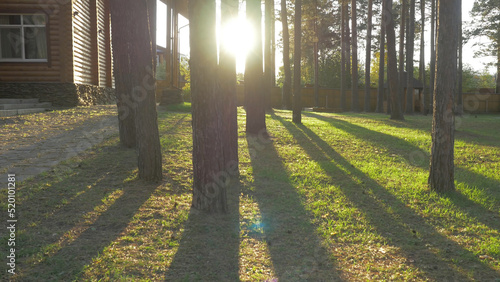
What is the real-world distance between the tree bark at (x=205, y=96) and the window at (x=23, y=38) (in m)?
13.6

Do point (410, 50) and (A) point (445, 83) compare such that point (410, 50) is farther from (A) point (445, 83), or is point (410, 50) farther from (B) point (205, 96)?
(B) point (205, 96)

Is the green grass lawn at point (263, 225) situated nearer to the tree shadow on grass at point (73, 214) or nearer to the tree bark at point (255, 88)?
the tree shadow on grass at point (73, 214)

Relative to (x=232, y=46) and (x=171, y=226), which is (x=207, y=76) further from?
(x=232, y=46)

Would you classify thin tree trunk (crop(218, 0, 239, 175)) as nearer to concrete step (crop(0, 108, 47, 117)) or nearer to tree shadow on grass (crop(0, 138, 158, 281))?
tree shadow on grass (crop(0, 138, 158, 281))

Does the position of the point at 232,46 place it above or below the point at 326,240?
above

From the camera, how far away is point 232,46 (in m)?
8.21

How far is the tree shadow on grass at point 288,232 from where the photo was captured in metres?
3.99

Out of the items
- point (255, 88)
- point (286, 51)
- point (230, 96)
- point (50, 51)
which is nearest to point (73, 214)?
point (230, 96)

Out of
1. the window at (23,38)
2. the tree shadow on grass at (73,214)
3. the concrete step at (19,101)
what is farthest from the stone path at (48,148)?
the window at (23,38)

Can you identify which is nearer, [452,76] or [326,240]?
[326,240]

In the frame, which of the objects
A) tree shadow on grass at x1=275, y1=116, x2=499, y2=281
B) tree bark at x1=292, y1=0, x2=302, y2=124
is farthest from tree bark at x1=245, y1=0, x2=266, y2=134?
tree shadow on grass at x1=275, y1=116, x2=499, y2=281

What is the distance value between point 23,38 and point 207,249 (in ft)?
50.3

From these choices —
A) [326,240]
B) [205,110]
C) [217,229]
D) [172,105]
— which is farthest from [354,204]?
[172,105]

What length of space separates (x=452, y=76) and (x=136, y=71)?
513 cm
